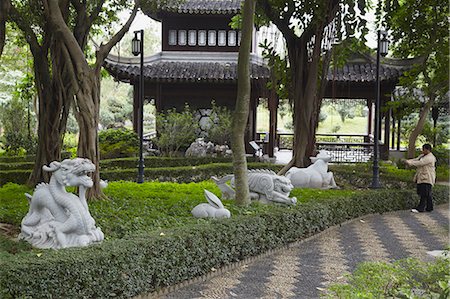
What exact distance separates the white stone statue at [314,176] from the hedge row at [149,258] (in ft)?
11.4

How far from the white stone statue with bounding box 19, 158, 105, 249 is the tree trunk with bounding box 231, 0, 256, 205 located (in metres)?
3.25

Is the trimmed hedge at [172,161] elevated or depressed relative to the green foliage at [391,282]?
depressed

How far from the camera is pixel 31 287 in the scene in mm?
5016

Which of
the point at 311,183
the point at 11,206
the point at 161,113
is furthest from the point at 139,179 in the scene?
the point at 161,113

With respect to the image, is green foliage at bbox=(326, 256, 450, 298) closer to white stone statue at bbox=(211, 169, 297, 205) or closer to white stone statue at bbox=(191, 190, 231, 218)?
white stone statue at bbox=(191, 190, 231, 218)

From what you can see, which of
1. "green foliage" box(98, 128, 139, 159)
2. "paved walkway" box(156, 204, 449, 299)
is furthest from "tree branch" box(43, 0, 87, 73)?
"green foliage" box(98, 128, 139, 159)

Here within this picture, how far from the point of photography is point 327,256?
8.37 m

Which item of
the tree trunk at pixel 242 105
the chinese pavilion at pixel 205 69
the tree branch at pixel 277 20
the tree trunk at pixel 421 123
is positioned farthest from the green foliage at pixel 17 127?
the tree trunk at pixel 242 105

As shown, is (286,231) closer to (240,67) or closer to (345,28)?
(240,67)

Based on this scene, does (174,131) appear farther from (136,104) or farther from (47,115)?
(47,115)

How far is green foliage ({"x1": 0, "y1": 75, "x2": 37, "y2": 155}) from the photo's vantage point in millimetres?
21891

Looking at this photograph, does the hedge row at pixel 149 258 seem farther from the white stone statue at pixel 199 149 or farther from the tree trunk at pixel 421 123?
the white stone statue at pixel 199 149

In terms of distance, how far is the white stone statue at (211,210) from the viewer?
809cm

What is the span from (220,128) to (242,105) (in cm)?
1287
